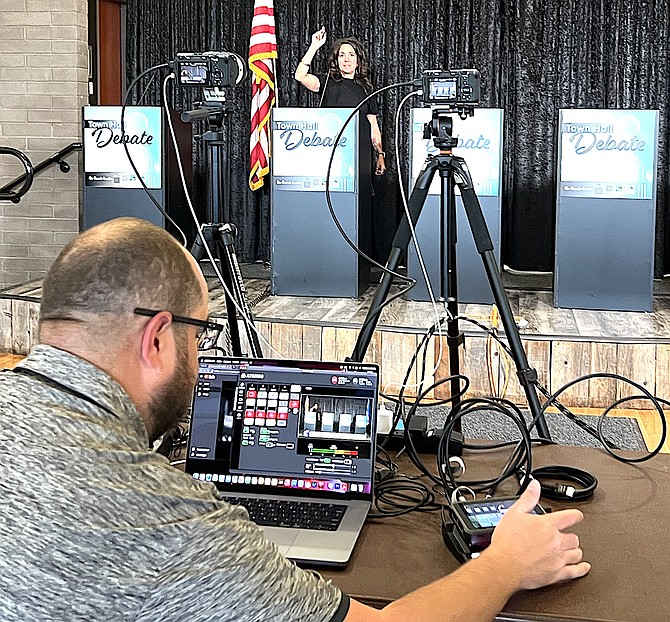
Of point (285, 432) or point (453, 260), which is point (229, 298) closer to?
point (453, 260)

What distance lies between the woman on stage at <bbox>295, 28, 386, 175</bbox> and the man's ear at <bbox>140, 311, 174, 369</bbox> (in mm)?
5226

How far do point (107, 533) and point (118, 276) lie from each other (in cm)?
32

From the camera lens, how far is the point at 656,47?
652 cm

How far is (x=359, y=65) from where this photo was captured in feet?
21.1

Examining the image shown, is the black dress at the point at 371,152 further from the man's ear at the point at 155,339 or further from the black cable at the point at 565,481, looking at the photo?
the man's ear at the point at 155,339

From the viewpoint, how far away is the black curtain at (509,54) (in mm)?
6566

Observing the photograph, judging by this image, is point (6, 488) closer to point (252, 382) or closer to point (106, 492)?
point (106, 492)

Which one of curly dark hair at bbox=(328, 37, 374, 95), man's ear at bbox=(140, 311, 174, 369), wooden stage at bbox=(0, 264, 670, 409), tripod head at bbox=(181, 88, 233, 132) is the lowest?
wooden stage at bbox=(0, 264, 670, 409)

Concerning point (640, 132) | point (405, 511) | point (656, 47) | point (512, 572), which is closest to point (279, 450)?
point (405, 511)

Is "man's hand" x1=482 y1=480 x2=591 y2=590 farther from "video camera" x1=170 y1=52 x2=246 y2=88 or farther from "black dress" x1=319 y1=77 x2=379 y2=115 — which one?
"black dress" x1=319 y1=77 x2=379 y2=115

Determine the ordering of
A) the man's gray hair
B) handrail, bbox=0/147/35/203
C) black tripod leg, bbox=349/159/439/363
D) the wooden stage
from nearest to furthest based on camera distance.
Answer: the man's gray hair, black tripod leg, bbox=349/159/439/363, the wooden stage, handrail, bbox=0/147/35/203

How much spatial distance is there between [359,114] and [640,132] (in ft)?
4.36

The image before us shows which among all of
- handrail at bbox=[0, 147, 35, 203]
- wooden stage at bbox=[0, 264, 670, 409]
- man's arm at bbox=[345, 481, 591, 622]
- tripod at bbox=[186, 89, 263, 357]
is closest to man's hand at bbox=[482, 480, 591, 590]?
man's arm at bbox=[345, 481, 591, 622]

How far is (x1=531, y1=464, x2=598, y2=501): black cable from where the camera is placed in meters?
1.65
